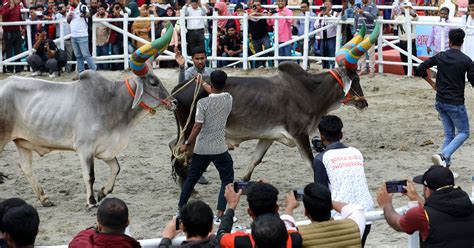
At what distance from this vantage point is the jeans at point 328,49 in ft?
66.8

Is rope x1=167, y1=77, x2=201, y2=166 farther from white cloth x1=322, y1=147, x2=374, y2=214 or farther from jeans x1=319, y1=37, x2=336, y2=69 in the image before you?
jeans x1=319, y1=37, x2=336, y2=69

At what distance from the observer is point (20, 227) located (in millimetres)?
5629

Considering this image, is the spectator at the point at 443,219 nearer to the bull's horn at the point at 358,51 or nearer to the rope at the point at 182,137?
the rope at the point at 182,137

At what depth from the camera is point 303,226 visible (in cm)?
596

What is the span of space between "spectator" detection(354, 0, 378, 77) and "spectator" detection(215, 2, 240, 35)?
8.43 ft

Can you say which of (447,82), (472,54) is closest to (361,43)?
(447,82)

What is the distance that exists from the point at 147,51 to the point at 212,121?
1.62 metres

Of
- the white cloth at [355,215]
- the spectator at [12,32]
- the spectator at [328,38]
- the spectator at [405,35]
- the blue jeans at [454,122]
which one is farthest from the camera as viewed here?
the spectator at [12,32]

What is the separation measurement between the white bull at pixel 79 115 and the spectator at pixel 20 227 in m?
5.31

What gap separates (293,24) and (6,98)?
11420mm

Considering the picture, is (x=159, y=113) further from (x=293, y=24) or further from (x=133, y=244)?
(x=133, y=244)

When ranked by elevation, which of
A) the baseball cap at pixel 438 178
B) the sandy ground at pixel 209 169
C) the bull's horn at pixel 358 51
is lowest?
the sandy ground at pixel 209 169

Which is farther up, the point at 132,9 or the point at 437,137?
the point at 132,9

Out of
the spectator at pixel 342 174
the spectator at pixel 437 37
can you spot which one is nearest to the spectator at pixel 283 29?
the spectator at pixel 437 37
